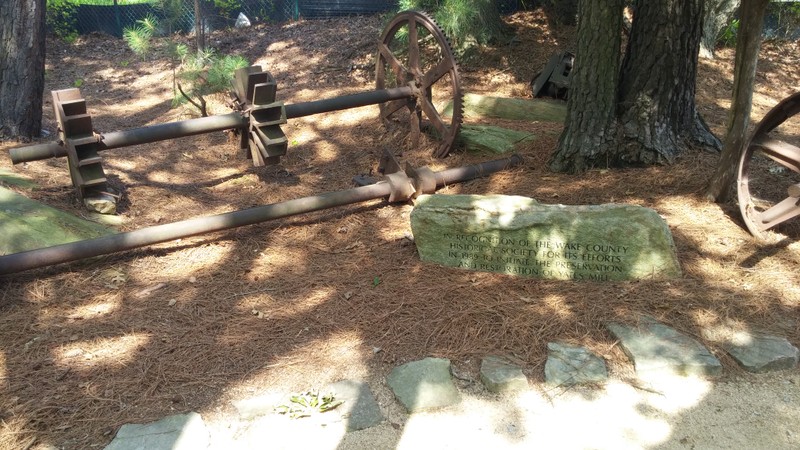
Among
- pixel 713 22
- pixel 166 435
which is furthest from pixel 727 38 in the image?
pixel 166 435

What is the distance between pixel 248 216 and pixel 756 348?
10.2 ft

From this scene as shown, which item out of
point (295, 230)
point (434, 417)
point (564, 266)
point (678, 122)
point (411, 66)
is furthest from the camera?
point (411, 66)

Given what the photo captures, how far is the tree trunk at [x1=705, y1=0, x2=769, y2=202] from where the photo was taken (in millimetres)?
4219

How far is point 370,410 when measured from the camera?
9.87 feet

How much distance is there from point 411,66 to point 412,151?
0.80 m

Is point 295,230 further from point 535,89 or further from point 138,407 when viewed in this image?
point 535,89

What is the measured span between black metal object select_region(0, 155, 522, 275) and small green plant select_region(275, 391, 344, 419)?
1.71 metres

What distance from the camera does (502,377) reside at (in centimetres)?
317

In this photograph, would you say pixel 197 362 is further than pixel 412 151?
No

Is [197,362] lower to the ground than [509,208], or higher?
lower

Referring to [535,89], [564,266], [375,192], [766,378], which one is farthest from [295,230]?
[535,89]

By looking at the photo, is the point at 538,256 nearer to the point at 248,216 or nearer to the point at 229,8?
the point at 248,216

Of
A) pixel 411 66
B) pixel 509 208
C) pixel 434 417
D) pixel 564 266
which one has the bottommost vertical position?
pixel 434 417

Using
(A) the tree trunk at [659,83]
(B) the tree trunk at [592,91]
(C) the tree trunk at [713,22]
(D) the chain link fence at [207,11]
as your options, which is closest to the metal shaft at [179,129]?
(B) the tree trunk at [592,91]
